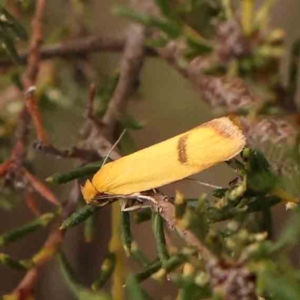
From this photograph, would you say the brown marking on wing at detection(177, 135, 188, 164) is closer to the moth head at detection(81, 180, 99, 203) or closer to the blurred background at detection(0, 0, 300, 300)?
the moth head at detection(81, 180, 99, 203)

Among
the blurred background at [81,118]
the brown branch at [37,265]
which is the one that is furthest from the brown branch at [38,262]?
the blurred background at [81,118]

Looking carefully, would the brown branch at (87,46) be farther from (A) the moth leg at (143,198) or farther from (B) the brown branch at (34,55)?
(A) the moth leg at (143,198)

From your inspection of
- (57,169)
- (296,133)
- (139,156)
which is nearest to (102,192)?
(139,156)

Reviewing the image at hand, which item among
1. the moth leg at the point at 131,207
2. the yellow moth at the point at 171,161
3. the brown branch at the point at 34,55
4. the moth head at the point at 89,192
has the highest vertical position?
the brown branch at the point at 34,55

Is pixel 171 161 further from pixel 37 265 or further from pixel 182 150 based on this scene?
pixel 37 265

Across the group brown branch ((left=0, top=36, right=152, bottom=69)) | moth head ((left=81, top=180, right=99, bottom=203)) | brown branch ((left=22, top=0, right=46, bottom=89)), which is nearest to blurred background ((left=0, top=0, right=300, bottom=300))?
brown branch ((left=0, top=36, right=152, bottom=69))

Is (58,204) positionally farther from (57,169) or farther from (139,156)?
(57,169)

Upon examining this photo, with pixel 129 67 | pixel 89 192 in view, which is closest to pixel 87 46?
pixel 129 67
